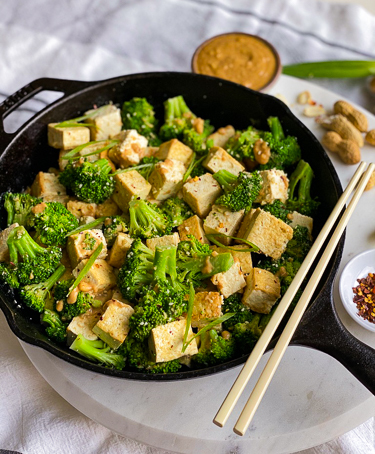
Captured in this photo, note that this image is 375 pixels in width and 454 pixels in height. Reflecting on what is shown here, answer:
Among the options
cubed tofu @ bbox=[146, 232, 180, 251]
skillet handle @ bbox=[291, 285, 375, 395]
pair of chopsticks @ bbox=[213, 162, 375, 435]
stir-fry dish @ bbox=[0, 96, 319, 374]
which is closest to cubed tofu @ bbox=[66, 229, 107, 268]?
stir-fry dish @ bbox=[0, 96, 319, 374]

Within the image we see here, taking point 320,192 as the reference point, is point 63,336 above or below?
below

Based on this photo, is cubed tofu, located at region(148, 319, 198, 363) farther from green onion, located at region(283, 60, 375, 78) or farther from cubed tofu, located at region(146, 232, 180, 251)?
green onion, located at region(283, 60, 375, 78)

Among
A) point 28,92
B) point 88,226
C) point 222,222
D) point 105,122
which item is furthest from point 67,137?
point 222,222

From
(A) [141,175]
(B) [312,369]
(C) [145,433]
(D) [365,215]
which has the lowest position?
(C) [145,433]

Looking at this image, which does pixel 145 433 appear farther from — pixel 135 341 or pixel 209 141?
pixel 209 141

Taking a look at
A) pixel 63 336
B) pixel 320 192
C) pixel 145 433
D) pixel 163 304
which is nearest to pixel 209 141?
pixel 320 192

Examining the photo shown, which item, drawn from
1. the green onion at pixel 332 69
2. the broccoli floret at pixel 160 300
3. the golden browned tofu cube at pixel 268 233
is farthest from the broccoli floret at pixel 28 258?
the green onion at pixel 332 69
